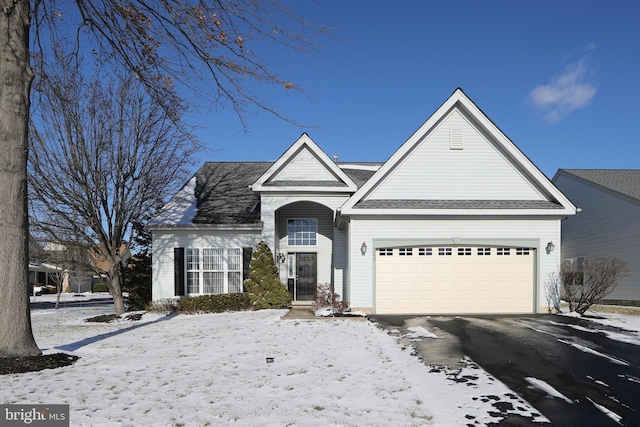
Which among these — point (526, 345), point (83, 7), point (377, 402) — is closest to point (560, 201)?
point (526, 345)

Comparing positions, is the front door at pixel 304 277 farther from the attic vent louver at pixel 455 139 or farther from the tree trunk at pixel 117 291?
the attic vent louver at pixel 455 139

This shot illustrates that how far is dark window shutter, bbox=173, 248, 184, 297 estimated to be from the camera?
54.3 feet

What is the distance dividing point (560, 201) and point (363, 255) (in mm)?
6800

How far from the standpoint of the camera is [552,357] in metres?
8.04

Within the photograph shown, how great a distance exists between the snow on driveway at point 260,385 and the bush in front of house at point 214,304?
5.42m

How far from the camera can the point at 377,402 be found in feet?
17.9

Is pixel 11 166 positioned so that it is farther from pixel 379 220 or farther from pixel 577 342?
pixel 577 342

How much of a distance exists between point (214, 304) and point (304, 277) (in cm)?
428

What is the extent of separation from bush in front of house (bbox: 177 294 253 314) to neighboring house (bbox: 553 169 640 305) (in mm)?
16608

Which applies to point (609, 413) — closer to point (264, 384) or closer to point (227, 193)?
point (264, 384)

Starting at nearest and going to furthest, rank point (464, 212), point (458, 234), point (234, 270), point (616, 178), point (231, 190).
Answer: point (464, 212) → point (458, 234) → point (234, 270) → point (231, 190) → point (616, 178)

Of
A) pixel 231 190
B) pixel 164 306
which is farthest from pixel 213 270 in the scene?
pixel 231 190

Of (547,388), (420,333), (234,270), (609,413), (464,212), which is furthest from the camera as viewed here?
(234,270)

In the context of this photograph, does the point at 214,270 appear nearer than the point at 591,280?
No
